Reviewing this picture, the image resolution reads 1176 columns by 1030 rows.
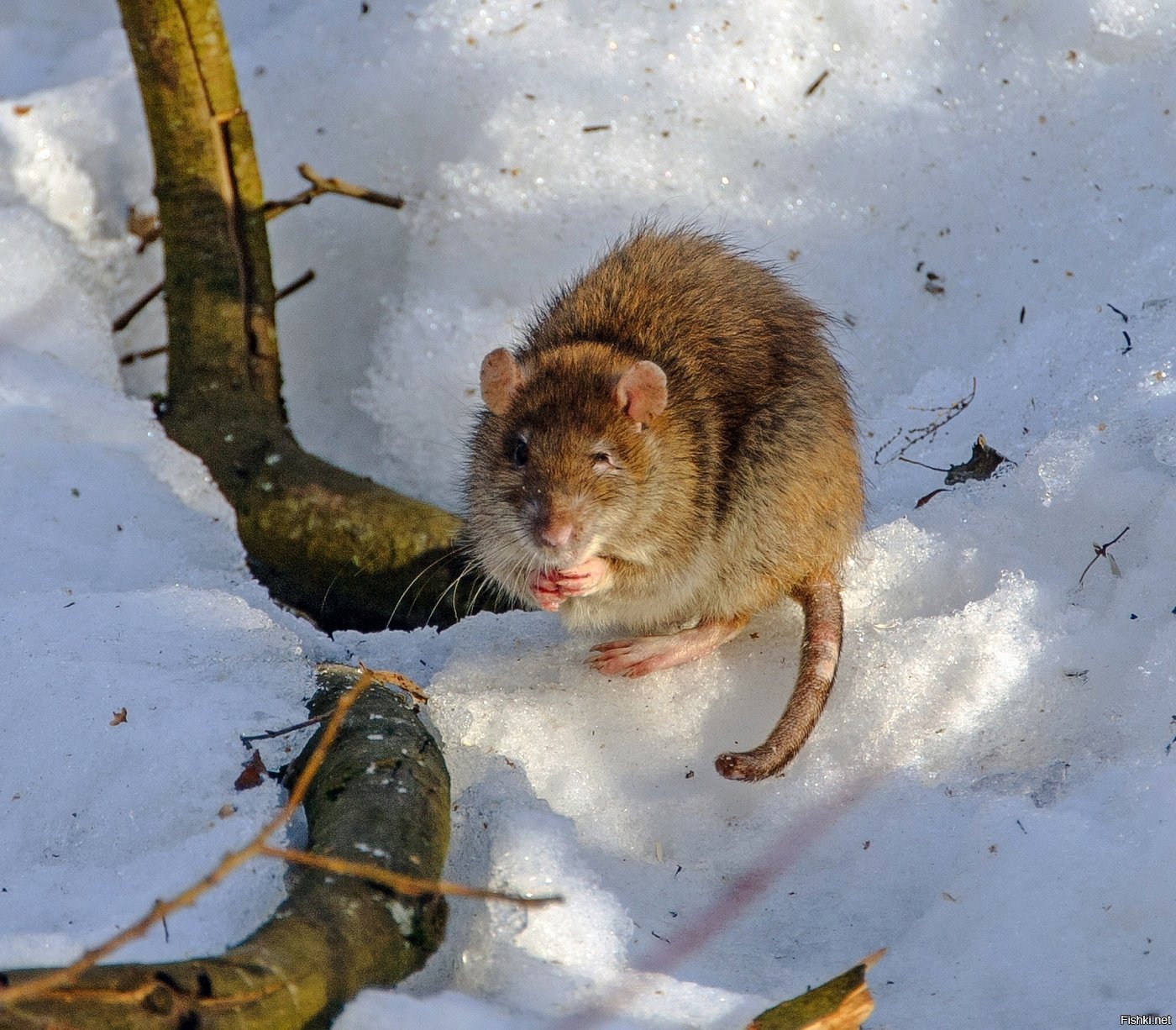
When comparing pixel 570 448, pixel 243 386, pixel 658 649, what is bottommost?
pixel 243 386

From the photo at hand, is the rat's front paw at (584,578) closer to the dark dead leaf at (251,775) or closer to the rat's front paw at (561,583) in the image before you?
the rat's front paw at (561,583)

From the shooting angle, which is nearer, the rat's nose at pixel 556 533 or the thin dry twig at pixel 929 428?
the rat's nose at pixel 556 533

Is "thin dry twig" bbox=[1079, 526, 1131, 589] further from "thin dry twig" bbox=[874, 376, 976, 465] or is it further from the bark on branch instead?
the bark on branch

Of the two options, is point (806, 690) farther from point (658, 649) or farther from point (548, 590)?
point (548, 590)

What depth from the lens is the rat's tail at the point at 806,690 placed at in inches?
116

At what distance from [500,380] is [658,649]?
879 millimetres

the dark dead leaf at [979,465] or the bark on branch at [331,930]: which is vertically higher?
the bark on branch at [331,930]

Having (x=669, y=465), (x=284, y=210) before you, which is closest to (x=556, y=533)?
(x=669, y=465)

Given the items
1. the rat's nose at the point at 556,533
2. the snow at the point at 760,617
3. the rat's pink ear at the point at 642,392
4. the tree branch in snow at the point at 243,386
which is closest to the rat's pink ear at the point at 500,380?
the rat's pink ear at the point at 642,392

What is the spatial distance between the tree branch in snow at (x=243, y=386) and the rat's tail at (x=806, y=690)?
1.43 metres

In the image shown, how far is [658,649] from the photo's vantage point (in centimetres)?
356

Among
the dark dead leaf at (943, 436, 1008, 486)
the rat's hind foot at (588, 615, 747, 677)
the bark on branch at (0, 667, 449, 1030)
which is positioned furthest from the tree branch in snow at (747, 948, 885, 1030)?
the dark dead leaf at (943, 436, 1008, 486)

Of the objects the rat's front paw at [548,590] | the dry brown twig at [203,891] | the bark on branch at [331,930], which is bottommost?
the rat's front paw at [548,590]

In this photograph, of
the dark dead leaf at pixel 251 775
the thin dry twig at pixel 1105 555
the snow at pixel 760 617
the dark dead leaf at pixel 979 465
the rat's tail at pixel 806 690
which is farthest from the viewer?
the dark dead leaf at pixel 979 465
